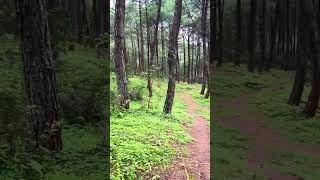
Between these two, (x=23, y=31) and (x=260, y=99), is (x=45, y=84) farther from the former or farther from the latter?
(x=260, y=99)

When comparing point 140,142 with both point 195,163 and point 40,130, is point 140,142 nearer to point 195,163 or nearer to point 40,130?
point 195,163

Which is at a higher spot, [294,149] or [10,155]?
[10,155]

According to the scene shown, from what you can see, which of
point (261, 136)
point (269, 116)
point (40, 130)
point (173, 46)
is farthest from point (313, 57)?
point (40, 130)

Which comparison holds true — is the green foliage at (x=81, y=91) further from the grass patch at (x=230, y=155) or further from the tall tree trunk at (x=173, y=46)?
the grass patch at (x=230, y=155)

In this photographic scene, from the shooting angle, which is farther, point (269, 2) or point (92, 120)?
point (269, 2)

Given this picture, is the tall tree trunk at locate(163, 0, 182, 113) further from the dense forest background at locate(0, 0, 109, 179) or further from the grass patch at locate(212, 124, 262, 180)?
the dense forest background at locate(0, 0, 109, 179)

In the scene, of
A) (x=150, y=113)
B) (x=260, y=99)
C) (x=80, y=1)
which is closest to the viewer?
(x=150, y=113)

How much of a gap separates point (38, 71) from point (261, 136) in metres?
9.54

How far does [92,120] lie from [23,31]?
3914 millimetres

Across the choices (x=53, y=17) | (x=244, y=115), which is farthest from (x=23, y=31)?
(x=244, y=115)

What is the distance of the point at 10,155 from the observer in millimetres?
7164

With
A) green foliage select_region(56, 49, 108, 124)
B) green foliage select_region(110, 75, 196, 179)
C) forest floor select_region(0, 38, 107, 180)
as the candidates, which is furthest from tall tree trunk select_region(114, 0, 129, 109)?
forest floor select_region(0, 38, 107, 180)

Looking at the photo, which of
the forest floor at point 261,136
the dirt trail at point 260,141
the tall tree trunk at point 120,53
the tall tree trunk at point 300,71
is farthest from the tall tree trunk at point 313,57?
the tall tree trunk at point 120,53

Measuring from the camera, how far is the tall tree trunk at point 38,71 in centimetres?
734
